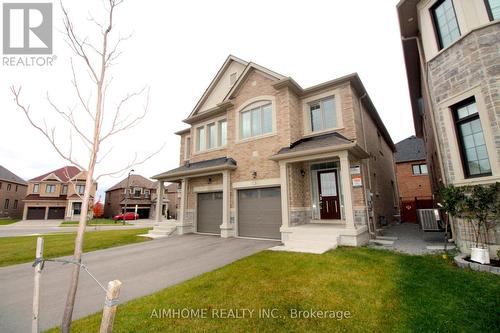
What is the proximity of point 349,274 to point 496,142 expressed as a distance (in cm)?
505

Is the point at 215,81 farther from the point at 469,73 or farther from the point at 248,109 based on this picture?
the point at 469,73

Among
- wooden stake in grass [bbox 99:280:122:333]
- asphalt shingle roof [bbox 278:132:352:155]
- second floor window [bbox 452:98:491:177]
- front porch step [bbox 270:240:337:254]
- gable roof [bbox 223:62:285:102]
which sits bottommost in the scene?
front porch step [bbox 270:240:337:254]

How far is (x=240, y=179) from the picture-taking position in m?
11.7

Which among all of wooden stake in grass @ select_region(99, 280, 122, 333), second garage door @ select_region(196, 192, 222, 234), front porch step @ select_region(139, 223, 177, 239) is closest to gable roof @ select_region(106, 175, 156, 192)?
front porch step @ select_region(139, 223, 177, 239)

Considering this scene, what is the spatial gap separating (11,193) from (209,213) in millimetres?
46371

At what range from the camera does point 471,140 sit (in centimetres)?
644

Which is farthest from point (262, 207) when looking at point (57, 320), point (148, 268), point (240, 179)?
point (57, 320)

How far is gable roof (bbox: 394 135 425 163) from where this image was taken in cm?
2391

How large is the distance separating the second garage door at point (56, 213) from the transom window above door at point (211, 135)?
120ft

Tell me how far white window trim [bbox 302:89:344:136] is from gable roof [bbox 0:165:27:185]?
162 ft

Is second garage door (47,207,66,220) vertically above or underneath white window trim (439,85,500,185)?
underneath

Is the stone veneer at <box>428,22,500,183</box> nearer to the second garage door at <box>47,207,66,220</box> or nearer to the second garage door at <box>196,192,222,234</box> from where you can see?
the second garage door at <box>196,192,222,234</box>

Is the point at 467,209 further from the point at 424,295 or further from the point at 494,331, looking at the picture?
the point at 494,331

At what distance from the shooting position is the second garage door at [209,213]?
1270 cm
